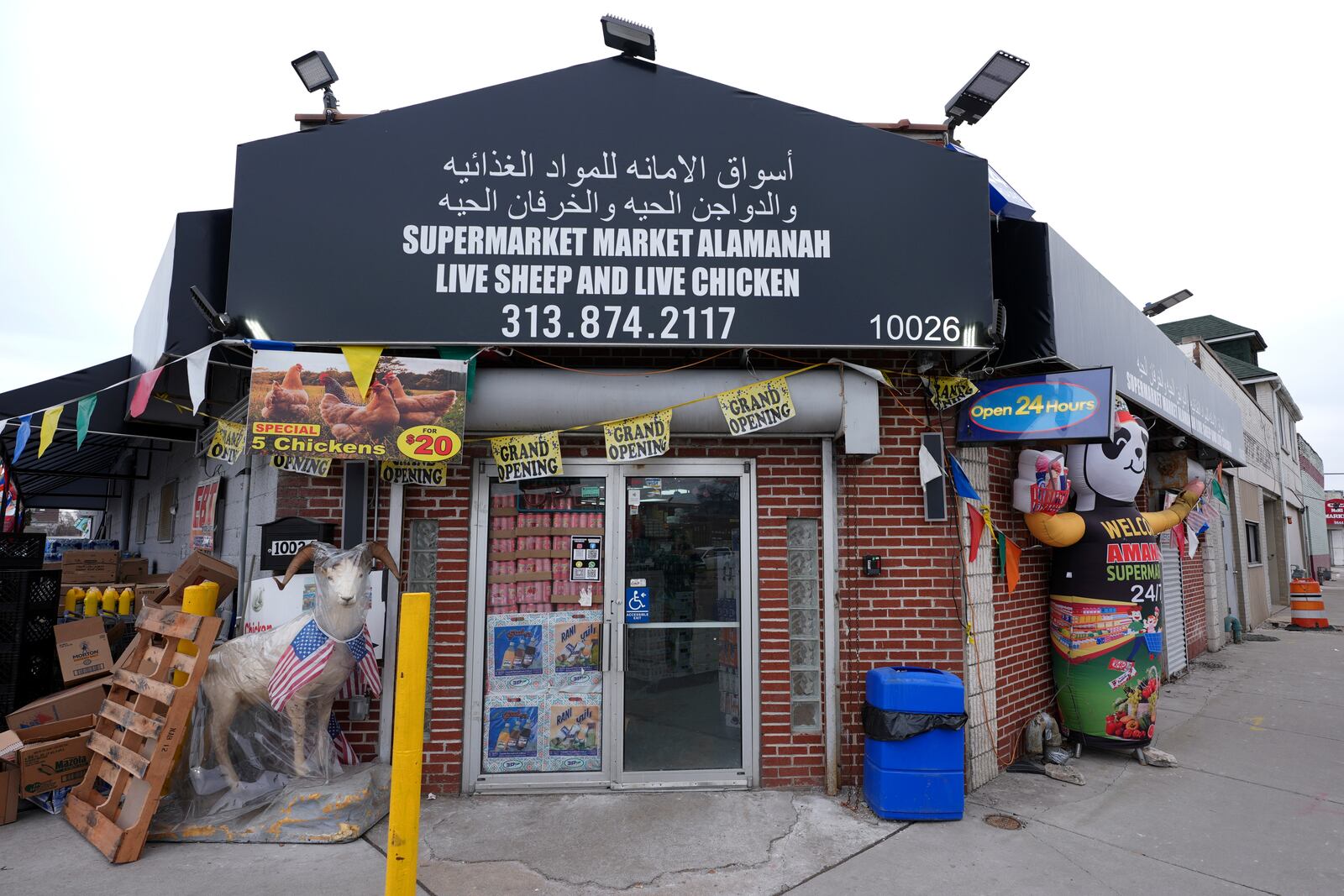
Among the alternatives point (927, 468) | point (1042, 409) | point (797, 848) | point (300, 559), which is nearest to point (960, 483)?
point (927, 468)

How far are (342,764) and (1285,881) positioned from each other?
591cm

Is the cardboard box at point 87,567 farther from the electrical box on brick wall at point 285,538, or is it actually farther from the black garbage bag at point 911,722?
the black garbage bag at point 911,722

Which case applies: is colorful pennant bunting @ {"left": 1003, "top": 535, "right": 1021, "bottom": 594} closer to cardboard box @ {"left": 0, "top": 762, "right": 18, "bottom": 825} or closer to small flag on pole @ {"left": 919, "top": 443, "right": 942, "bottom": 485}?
small flag on pole @ {"left": 919, "top": 443, "right": 942, "bottom": 485}

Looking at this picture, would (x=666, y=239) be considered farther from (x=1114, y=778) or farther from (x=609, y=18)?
(x=1114, y=778)

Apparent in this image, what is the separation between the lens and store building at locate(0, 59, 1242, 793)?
5.01 m

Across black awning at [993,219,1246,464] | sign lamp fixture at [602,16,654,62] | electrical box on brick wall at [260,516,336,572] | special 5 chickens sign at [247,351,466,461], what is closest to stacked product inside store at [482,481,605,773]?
special 5 chickens sign at [247,351,466,461]

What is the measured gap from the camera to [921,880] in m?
4.01

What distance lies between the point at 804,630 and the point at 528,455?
2454mm

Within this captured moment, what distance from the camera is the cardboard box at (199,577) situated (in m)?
5.19

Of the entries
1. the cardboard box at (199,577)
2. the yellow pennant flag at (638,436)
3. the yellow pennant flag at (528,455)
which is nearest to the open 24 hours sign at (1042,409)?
the yellow pennant flag at (638,436)

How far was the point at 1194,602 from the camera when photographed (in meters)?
11.9

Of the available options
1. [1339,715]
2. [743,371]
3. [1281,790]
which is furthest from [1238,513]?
[743,371]

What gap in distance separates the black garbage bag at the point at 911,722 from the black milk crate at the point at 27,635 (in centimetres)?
625

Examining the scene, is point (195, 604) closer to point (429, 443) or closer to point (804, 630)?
point (429, 443)
